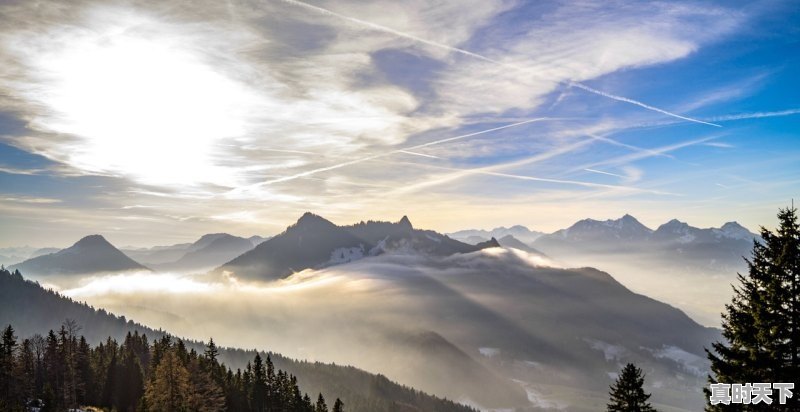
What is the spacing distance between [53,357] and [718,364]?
118 m

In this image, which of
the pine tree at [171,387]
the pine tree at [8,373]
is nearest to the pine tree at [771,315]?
the pine tree at [171,387]

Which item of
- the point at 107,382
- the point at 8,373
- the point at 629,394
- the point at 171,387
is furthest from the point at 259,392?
the point at 629,394

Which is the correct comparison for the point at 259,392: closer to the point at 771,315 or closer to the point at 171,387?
the point at 171,387

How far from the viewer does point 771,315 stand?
88.3 feet

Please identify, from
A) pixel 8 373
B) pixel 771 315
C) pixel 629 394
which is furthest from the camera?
pixel 8 373

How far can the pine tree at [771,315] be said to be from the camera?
26.6 metres

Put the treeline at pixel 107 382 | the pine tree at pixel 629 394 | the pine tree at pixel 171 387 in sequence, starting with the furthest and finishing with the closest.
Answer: the treeline at pixel 107 382
the pine tree at pixel 171 387
the pine tree at pixel 629 394

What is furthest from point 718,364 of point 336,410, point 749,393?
point 336,410

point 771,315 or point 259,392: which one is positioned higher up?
point 771,315

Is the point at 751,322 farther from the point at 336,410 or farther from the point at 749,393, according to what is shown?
the point at 336,410

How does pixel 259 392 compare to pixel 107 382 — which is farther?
pixel 259 392

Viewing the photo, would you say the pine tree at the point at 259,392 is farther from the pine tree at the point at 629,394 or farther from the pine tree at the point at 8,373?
the pine tree at the point at 629,394

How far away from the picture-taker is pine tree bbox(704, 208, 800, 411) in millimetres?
26562

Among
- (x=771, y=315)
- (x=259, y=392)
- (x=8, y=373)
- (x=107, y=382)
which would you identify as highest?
(x=771, y=315)
